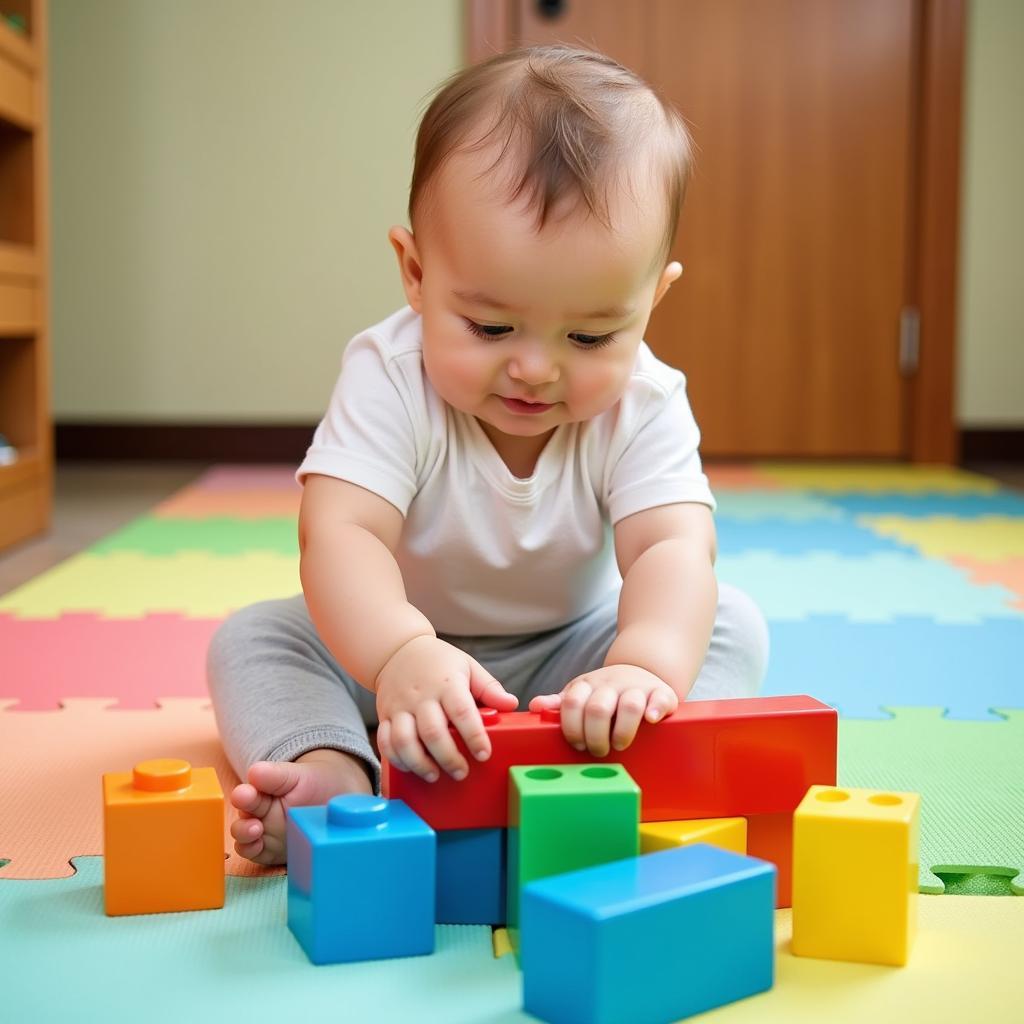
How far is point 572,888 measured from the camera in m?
0.58

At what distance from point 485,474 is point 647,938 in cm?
43

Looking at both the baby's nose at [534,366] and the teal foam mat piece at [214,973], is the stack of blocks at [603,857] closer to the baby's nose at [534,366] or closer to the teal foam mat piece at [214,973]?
the teal foam mat piece at [214,973]

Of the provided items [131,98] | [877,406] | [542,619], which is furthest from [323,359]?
[542,619]

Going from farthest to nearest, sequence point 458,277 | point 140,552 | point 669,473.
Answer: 1. point 140,552
2. point 669,473
3. point 458,277

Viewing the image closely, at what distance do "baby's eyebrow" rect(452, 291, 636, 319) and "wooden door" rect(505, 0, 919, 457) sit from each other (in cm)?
237

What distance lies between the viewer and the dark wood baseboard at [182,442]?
3.23 metres

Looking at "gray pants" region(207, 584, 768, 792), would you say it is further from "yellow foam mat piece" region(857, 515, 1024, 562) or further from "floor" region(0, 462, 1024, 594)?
"yellow foam mat piece" region(857, 515, 1024, 562)

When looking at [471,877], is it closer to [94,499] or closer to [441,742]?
[441,742]

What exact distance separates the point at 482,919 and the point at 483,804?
6cm

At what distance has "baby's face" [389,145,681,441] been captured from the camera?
0.79m

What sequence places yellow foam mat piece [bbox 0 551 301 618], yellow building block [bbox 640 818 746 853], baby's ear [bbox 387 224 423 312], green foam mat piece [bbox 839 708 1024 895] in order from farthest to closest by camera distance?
yellow foam mat piece [bbox 0 551 301 618] < baby's ear [bbox 387 224 423 312] < green foam mat piece [bbox 839 708 1024 895] < yellow building block [bbox 640 818 746 853]

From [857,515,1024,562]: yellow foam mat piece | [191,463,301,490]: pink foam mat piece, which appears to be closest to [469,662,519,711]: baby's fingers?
[857,515,1024,562]: yellow foam mat piece

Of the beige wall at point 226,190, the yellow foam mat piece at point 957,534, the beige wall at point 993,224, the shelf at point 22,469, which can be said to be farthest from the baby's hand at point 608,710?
the beige wall at point 993,224

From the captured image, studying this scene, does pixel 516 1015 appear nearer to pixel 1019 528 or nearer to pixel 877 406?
pixel 1019 528
